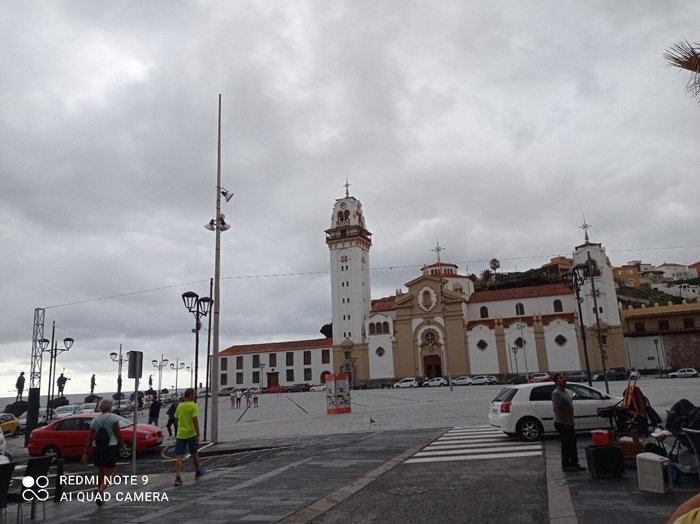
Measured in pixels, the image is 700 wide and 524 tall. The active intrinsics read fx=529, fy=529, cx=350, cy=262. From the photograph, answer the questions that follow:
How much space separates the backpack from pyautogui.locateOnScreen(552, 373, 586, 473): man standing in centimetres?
799

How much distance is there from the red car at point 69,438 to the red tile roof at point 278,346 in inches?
2901

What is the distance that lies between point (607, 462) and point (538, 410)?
467 cm

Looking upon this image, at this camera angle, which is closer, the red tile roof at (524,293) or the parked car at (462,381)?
the parked car at (462,381)

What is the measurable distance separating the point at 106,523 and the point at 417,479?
4.96m


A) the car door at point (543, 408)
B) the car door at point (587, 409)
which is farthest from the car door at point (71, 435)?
the car door at point (587, 409)

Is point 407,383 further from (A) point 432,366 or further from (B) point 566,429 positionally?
(B) point 566,429

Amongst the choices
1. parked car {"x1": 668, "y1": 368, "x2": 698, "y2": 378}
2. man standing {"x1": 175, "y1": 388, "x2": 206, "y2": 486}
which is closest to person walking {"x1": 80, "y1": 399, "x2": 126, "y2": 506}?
man standing {"x1": 175, "y1": 388, "x2": 206, "y2": 486}

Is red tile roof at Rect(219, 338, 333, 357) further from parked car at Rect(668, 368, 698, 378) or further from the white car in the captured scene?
the white car

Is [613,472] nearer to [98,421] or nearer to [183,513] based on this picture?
[183,513]

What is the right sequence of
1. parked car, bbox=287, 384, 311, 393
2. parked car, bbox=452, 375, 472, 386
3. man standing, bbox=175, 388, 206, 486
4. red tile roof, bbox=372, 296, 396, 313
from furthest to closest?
parked car, bbox=287, 384, 311, 393 < red tile roof, bbox=372, 296, 396, 313 < parked car, bbox=452, 375, 472, 386 < man standing, bbox=175, 388, 206, 486

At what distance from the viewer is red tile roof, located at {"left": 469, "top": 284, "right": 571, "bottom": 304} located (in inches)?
3004

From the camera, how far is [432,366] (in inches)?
2918

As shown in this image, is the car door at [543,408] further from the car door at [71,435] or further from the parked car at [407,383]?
the parked car at [407,383]

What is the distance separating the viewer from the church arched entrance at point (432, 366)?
242 feet
